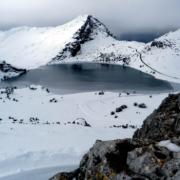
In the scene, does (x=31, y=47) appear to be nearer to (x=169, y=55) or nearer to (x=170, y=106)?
(x=169, y=55)

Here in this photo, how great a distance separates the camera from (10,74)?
71125 mm

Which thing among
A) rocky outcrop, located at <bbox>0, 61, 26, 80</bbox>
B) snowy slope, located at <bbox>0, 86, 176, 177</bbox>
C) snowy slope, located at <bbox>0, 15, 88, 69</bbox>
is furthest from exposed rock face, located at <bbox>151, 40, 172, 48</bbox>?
rocky outcrop, located at <bbox>0, 61, 26, 80</bbox>

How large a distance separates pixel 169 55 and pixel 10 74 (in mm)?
95847

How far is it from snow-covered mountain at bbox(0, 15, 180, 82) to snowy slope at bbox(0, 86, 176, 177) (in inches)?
1798

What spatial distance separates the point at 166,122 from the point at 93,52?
6005 inches

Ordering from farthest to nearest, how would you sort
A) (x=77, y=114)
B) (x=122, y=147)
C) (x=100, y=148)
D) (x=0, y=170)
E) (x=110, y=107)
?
(x=110, y=107)
(x=77, y=114)
(x=0, y=170)
(x=100, y=148)
(x=122, y=147)

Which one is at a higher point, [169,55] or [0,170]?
[169,55]

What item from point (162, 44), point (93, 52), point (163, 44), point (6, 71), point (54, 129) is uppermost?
point (93, 52)

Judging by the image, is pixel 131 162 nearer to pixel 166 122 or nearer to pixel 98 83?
pixel 166 122

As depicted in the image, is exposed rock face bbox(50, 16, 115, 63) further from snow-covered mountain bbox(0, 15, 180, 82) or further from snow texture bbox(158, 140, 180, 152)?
snow texture bbox(158, 140, 180, 152)

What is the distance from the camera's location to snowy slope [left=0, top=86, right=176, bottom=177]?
5.55m

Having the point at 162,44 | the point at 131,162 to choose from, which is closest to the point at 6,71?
the point at 131,162

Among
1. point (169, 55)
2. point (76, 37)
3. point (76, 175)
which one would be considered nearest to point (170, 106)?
point (76, 175)

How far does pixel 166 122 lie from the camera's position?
560cm
